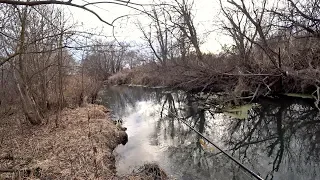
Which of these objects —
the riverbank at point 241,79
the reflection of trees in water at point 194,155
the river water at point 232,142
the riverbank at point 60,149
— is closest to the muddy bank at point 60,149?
the riverbank at point 60,149

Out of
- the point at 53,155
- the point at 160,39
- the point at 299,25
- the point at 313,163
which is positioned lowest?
the point at 313,163

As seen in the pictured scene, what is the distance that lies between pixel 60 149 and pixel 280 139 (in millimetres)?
6059

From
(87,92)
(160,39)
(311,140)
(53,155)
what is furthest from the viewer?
(160,39)

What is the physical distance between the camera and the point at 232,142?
8.24 m

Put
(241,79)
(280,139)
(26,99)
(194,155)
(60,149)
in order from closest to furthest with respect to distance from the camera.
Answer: (60,149) < (194,155) < (280,139) < (26,99) < (241,79)

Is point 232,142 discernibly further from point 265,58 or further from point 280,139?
point 265,58

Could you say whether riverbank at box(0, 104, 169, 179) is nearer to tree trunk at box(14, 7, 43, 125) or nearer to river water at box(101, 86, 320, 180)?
tree trunk at box(14, 7, 43, 125)

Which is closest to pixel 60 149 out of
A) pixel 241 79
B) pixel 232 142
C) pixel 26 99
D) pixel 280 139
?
pixel 26 99

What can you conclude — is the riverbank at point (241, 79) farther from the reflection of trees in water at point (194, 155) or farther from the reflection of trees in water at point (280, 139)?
the reflection of trees in water at point (194, 155)

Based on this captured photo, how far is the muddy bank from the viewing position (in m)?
5.23

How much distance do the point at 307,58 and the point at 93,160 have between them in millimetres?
10183

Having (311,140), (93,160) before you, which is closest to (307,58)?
(311,140)

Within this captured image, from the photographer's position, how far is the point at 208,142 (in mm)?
8117

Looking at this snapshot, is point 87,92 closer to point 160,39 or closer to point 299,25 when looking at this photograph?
point 299,25
